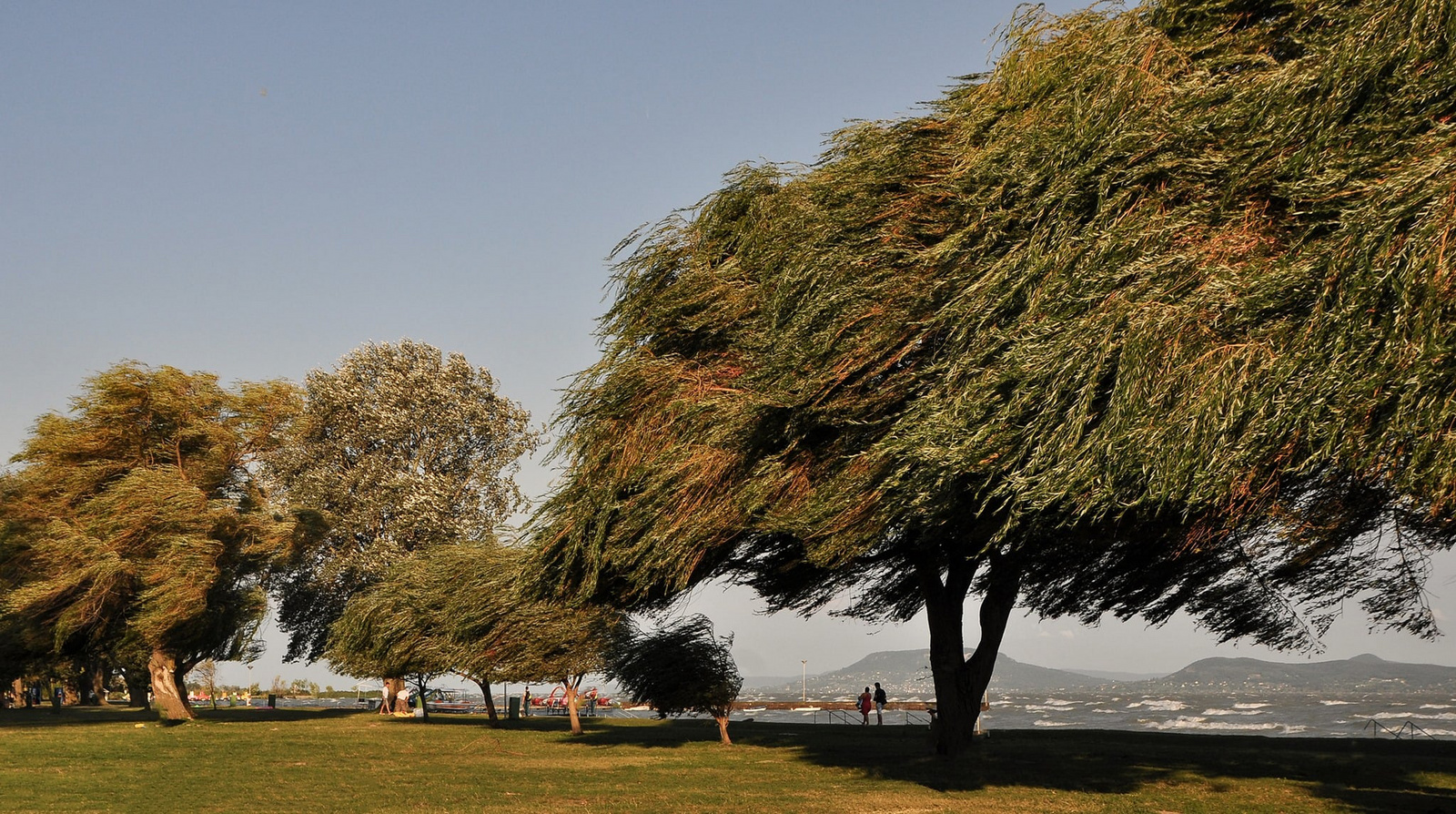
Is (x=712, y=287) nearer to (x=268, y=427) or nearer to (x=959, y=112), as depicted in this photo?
(x=959, y=112)

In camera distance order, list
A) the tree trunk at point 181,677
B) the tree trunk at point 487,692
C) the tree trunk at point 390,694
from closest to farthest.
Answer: the tree trunk at point 487,692, the tree trunk at point 181,677, the tree trunk at point 390,694

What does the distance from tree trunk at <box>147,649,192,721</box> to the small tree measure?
23.1 meters

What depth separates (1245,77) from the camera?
12680mm

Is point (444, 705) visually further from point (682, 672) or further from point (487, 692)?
point (682, 672)

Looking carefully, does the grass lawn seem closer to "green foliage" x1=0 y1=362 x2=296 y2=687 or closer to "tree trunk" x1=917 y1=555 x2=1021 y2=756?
"tree trunk" x1=917 y1=555 x2=1021 y2=756

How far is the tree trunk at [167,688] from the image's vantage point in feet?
148

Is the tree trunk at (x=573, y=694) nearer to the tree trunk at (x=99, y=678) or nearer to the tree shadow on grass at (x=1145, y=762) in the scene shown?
the tree shadow on grass at (x=1145, y=762)

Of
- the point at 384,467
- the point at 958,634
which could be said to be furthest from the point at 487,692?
the point at 958,634

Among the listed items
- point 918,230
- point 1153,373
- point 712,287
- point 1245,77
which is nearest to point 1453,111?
point 1245,77

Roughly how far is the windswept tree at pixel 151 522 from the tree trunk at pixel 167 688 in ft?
0.25

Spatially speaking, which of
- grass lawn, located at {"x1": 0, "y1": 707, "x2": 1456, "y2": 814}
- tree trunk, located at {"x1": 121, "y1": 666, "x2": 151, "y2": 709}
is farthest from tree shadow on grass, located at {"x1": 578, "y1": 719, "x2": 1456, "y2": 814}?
tree trunk, located at {"x1": 121, "y1": 666, "x2": 151, "y2": 709}

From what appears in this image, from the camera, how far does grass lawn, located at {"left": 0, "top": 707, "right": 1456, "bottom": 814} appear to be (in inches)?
677

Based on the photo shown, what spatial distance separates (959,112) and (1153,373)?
758cm

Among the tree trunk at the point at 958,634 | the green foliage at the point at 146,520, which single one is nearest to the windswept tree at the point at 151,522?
the green foliage at the point at 146,520
